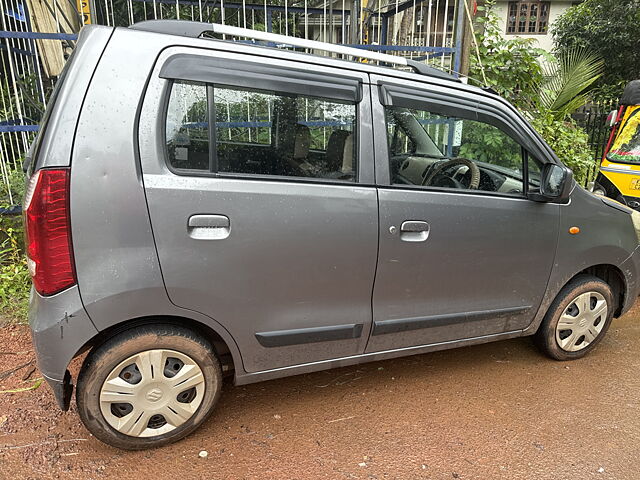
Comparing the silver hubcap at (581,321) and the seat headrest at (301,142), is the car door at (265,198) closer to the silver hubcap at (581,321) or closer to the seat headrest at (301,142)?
the seat headrest at (301,142)

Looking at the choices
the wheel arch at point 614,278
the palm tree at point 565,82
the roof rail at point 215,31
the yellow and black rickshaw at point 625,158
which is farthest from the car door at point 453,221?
the palm tree at point 565,82

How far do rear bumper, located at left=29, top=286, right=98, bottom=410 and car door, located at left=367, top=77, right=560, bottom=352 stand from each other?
145 centimetres

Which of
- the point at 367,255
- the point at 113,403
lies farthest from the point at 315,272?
the point at 113,403

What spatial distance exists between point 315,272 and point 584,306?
2106mm

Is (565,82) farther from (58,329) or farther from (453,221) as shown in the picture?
(58,329)

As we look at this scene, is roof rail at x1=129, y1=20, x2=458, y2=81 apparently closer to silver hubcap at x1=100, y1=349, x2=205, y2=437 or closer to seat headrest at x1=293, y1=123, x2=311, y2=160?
seat headrest at x1=293, y1=123, x2=311, y2=160

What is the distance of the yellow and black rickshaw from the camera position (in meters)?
5.21

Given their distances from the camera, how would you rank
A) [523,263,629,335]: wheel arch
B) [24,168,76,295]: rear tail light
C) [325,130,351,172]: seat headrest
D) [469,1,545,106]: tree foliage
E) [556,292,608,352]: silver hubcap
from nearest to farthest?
[24,168,76,295]: rear tail light < [325,130,351,172]: seat headrest < [523,263,629,335]: wheel arch < [556,292,608,352]: silver hubcap < [469,1,545,106]: tree foliage

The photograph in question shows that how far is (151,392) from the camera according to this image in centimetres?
228

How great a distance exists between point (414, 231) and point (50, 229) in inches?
68.8

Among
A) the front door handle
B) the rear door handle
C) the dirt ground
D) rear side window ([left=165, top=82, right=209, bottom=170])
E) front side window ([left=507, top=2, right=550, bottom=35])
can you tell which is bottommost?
the dirt ground

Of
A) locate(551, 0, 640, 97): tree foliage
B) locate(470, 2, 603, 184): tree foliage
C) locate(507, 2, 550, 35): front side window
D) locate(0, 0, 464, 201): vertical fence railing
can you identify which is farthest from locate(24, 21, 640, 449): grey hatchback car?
locate(507, 2, 550, 35): front side window

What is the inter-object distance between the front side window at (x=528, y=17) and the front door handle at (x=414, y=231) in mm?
26913

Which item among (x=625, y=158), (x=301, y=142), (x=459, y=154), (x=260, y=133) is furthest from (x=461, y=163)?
(x=625, y=158)
